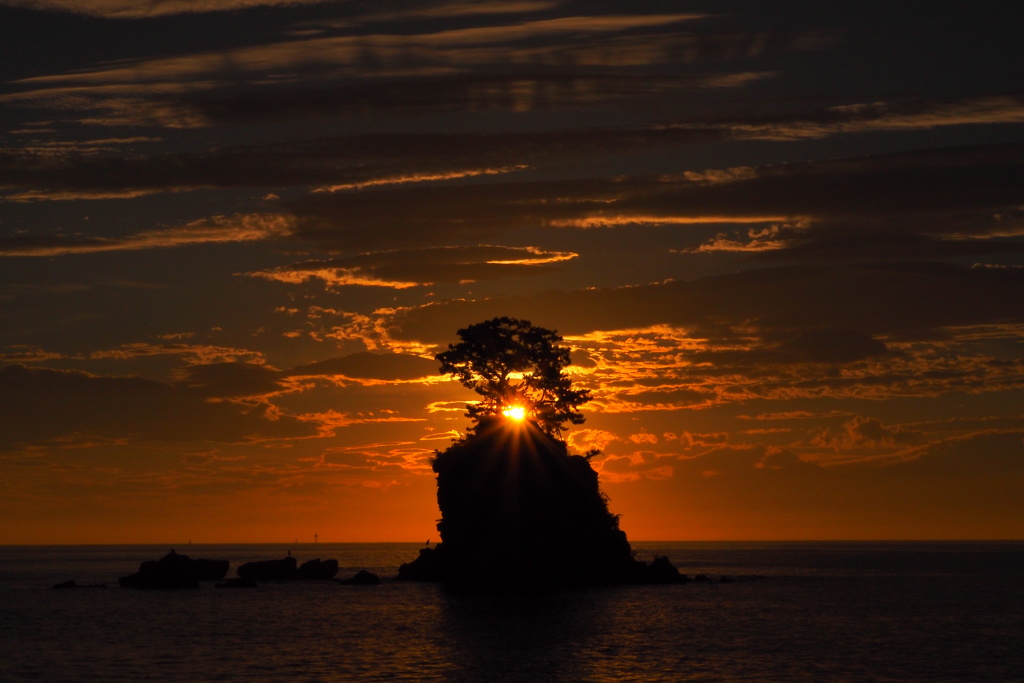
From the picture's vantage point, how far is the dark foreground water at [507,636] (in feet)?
189

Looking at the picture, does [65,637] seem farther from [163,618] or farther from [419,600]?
[419,600]

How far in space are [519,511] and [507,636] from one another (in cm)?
2810

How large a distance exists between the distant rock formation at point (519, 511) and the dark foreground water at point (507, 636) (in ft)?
12.5

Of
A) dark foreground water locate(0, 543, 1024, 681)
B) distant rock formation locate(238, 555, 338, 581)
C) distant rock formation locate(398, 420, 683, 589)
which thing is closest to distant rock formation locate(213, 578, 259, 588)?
dark foreground water locate(0, 543, 1024, 681)

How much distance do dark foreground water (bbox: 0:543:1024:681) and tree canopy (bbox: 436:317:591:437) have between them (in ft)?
52.0

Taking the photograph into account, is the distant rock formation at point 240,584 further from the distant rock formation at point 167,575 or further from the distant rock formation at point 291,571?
the distant rock formation at point 291,571

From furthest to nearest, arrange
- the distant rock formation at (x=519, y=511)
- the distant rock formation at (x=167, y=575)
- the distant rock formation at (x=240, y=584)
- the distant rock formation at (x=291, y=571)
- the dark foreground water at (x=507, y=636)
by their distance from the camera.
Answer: the distant rock formation at (x=291, y=571) < the distant rock formation at (x=167, y=575) < the distant rock formation at (x=240, y=584) < the distant rock formation at (x=519, y=511) < the dark foreground water at (x=507, y=636)

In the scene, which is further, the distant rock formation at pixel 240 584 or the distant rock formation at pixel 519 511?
the distant rock formation at pixel 240 584

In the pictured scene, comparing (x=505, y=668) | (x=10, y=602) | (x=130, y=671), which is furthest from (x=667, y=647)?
(x=10, y=602)

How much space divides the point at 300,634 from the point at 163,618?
653 inches

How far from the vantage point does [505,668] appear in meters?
58.3

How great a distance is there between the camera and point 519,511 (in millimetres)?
98125

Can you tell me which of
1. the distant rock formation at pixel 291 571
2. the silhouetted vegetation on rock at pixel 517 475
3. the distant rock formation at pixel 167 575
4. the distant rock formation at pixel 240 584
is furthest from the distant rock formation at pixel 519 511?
the distant rock formation at pixel 167 575

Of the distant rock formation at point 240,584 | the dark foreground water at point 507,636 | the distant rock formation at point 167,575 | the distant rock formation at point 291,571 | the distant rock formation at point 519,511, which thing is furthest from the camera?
the distant rock formation at point 291,571
